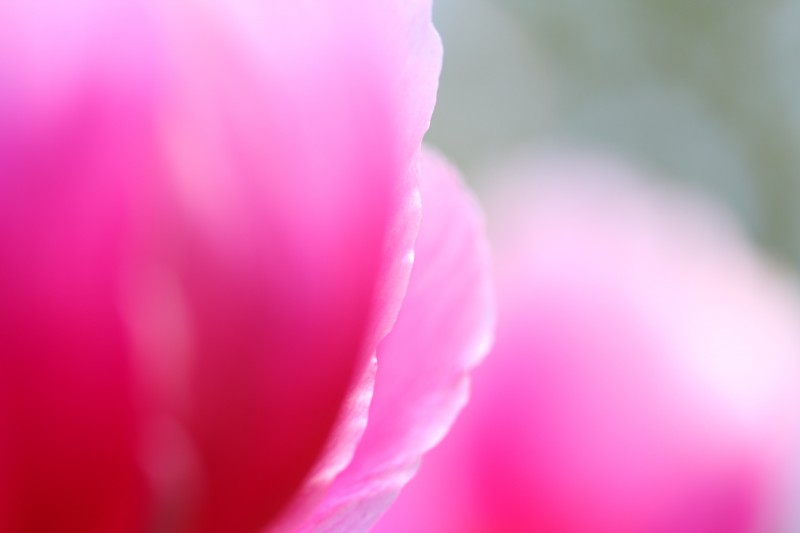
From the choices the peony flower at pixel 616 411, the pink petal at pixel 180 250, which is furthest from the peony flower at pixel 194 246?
the peony flower at pixel 616 411

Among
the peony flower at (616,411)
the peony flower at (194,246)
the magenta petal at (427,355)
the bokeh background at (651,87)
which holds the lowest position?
the bokeh background at (651,87)

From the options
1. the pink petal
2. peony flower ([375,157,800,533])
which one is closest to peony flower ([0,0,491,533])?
the pink petal

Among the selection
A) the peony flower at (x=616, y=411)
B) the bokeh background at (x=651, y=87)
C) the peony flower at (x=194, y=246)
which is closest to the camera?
the peony flower at (x=194, y=246)

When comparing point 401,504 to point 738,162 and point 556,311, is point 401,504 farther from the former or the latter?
point 738,162

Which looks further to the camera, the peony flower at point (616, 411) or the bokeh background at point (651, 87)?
the bokeh background at point (651, 87)

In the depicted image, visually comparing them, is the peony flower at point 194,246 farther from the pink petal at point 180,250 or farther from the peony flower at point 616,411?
the peony flower at point 616,411

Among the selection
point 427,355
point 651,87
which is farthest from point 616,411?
point 651,87

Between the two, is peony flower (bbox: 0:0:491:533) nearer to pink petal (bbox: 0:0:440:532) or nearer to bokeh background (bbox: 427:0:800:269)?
pink petal (bbox: 0:0:440:532)

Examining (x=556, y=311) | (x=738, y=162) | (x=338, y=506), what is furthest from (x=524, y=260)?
(x=738, y=162)
